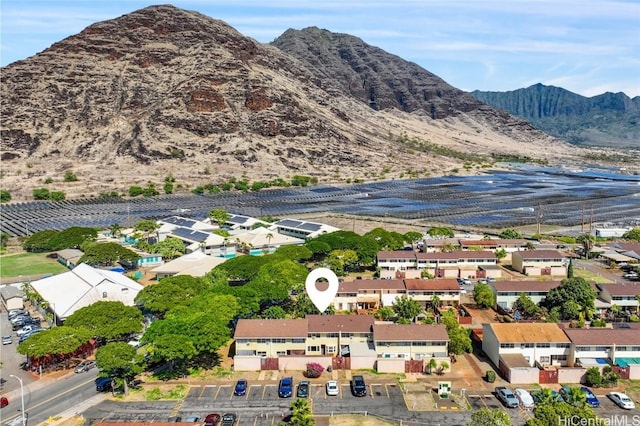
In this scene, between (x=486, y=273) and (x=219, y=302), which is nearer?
(x=219, y=302)

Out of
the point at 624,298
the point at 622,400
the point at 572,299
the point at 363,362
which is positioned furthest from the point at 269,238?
the point at 622,400

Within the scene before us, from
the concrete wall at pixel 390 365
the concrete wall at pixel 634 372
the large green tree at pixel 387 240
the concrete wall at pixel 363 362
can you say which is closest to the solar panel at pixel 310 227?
the large green tree at pixel 387 240

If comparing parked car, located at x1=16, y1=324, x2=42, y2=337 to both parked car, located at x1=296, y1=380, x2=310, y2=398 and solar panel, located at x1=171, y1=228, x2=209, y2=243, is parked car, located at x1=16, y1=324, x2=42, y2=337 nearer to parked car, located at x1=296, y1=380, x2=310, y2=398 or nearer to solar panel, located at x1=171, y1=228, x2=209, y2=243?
parked car, located at x1=296, y1=380, x2=310, y2=398

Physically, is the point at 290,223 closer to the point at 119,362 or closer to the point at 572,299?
the point at 572,299

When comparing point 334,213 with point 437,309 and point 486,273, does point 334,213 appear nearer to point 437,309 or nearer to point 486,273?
point 486,273

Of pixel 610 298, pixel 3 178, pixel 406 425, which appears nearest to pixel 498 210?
pixel 610 298

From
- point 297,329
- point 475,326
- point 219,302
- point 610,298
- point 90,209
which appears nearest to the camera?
point 297,329

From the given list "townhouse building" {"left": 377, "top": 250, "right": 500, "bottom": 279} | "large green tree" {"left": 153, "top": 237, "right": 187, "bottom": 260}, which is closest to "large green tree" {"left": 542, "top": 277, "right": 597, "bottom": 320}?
"townhouse building" {"left": 377, "top": 250, "right": 500, "bottom": 279}
